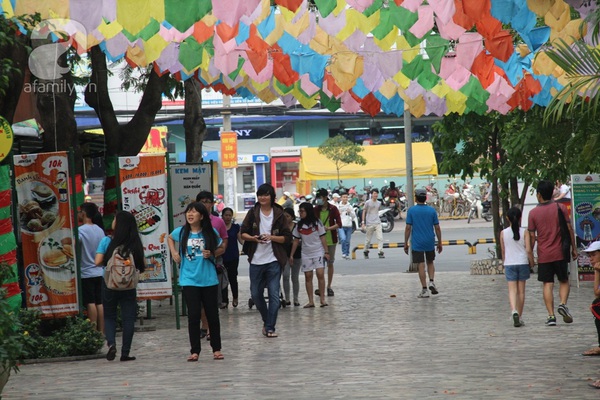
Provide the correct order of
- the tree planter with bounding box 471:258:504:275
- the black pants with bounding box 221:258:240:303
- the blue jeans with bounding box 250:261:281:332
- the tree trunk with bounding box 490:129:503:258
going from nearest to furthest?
the blue jeans with bounding box 250:261:281:332, the black pants with bounding box 221:258:240:303, the tree trunk with bounding box 490:129:503:258, the tree planter with bounding box 471:258:504:275

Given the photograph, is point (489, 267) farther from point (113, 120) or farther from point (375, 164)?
point (375, 164)

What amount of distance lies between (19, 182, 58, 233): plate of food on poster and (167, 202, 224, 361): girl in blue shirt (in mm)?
1699

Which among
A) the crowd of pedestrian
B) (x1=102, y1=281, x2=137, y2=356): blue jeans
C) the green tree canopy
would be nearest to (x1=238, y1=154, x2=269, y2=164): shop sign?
the green tree canopy

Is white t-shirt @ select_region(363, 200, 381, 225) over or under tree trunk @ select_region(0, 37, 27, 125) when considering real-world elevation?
under

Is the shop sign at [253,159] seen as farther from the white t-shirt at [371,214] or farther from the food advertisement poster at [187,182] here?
the food advertisement poster at [187,182]

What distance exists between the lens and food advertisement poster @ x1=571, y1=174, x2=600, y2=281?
1739 centimetres

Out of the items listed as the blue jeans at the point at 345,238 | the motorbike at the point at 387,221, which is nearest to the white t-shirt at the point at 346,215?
the blue jeans at the point at 345,238

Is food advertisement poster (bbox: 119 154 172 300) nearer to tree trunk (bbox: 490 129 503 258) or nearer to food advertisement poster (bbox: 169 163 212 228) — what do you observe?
food advertisement poster (bbox: 169 163 212 228)

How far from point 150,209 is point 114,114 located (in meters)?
3.32

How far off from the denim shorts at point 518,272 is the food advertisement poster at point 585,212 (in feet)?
13.1

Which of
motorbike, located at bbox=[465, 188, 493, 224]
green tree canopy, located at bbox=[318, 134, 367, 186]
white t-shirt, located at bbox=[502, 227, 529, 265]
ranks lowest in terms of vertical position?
white t-shirt, located at bbox=[502, 227, 529, 265]

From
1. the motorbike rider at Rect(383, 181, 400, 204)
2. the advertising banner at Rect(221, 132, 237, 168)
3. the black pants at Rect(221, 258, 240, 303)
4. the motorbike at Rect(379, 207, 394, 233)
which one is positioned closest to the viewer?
the black pants at Rect(221, 258, 240, 303)

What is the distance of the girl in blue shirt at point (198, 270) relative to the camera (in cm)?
1143

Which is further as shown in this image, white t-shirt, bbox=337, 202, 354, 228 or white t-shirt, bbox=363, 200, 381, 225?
white t-shirt, bbox=337, 202, 354, 228
